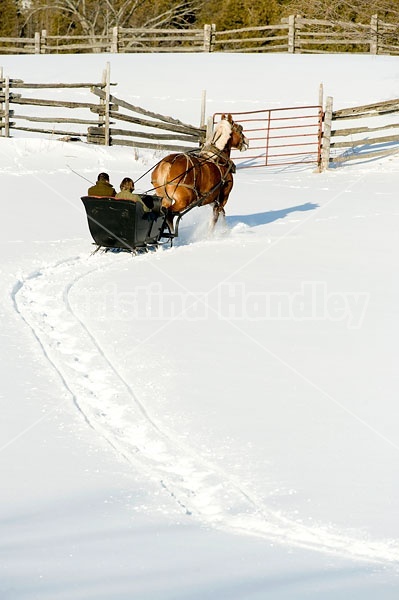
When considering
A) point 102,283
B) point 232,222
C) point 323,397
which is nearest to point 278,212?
point 232,222

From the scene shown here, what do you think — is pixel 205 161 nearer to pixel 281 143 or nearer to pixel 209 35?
pixel 281 143

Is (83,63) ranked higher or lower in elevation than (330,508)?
higher

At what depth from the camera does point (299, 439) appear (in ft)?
21.0

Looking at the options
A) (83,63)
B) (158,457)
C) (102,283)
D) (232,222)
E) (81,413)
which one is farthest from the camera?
(83,63)

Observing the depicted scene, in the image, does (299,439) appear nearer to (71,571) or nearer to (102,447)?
(102,447)

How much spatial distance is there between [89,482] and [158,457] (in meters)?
0.63

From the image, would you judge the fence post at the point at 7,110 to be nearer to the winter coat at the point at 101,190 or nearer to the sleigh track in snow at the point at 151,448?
the winter coat at the point at 101,190

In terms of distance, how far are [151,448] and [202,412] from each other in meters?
0.75

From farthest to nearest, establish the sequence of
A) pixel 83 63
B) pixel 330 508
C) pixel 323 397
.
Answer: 1. pixel 83 63
2. pixel 323 397
3. pixel 330 508

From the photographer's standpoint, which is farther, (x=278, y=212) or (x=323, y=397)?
(x=278, y=212)

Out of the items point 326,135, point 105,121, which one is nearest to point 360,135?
point 326,135

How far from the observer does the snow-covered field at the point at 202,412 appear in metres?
4.63

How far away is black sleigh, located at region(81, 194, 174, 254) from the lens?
35.8ft

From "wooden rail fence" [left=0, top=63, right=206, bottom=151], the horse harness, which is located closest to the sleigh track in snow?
the horse harness
